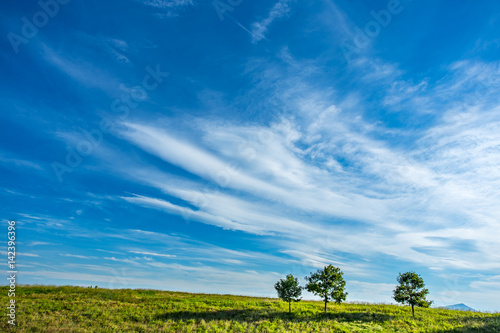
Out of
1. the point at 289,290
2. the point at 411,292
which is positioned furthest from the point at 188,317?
the point at 411,292

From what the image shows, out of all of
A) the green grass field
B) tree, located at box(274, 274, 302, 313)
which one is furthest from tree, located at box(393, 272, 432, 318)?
tree, located at box(274, 274, 302, 313)

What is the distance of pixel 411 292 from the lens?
47.2m

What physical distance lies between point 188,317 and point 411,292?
127ft

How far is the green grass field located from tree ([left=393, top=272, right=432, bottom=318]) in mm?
2437

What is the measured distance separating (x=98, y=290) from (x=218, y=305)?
2583 centimetres

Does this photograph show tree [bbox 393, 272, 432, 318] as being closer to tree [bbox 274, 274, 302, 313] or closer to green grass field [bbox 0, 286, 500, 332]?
green grass field [bbox 0, 286, 500, 332]

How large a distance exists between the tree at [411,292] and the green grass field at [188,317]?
2437mm

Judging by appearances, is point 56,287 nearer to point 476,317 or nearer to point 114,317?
point 114,317

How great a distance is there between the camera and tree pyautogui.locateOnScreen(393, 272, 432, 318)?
153 feet

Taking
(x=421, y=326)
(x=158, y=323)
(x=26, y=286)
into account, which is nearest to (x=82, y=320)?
(x=158, y=323)

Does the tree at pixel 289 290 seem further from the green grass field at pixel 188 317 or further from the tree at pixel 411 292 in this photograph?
the tree at pixel 411 292

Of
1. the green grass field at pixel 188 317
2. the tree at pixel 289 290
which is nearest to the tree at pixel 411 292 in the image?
the green grass field at pixel 188 317

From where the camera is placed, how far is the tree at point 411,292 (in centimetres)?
4653

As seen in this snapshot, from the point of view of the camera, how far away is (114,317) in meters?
38.3
